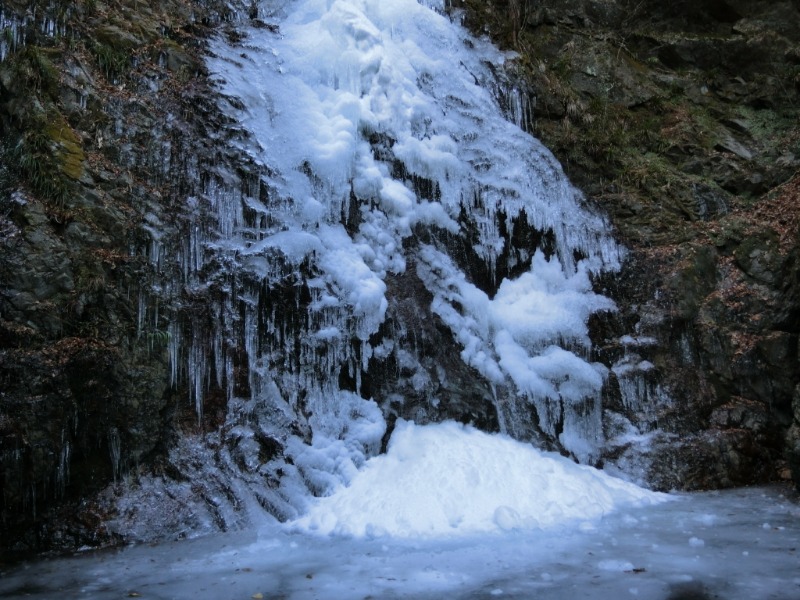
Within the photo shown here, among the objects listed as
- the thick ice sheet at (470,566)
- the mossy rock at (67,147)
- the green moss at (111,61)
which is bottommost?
the thick ice sheet at (470,566)

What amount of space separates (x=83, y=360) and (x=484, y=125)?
6272 mm

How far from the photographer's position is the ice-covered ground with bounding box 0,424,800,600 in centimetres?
391

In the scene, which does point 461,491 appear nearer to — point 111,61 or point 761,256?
point 761,256

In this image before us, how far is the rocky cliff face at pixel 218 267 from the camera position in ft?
17.2

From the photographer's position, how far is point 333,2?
9.59m

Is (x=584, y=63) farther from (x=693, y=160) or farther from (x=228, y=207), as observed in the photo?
(x=228, y=207)

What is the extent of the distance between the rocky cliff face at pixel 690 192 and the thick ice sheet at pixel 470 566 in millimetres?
1841

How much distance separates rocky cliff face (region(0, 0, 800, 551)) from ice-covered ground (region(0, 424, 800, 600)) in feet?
1.99

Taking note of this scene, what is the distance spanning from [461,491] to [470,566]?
147cm

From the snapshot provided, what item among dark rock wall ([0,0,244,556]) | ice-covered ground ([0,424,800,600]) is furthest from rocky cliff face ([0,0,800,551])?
ice-covered ground ([0,424,800,600])

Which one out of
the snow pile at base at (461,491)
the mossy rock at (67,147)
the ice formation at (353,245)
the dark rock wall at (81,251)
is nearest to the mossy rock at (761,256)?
the ice formation at (353,245)

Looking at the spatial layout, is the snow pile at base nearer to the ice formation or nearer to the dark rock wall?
the ice formation

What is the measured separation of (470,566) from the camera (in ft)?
14.3

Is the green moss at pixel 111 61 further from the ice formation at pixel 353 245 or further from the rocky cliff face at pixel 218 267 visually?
the ice formation at pixel 353 245
